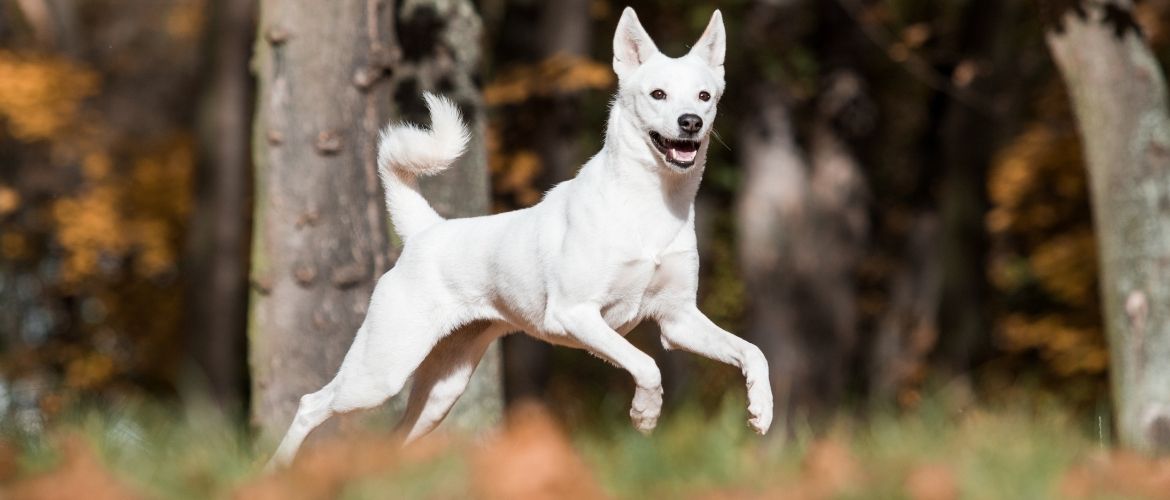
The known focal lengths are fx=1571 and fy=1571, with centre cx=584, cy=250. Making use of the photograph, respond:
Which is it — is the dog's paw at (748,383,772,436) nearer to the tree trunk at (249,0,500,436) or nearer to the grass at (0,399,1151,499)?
the grass at (0,399,1151,499)

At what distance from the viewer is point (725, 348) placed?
531cm

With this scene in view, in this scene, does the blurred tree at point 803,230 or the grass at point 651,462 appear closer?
the grass at point 651,462

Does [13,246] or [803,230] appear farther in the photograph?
[13,246]

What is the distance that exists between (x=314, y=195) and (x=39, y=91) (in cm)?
997

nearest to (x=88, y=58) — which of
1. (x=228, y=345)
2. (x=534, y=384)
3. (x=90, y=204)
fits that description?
(x=90, y=204)

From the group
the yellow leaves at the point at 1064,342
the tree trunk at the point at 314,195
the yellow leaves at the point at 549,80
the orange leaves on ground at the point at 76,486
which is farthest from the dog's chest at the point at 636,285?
the yellow leaves at the point at 1064,342

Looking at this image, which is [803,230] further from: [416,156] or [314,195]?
[416,156]

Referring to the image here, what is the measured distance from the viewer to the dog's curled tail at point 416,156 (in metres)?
5.84

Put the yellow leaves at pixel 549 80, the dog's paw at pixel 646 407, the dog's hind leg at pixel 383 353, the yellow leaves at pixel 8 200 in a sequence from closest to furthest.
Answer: the dog's paw at pixel 646 407
the dog's hind leg at pixel 383 353
the yellow leaves at pixel 549 80
the yellow leaves at pixel 8 200

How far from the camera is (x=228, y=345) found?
1429cm

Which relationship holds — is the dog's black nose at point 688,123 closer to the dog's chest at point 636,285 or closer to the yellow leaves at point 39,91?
the dog's chest at point 636,285

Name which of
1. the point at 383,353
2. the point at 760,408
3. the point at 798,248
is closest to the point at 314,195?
the point at 383,353

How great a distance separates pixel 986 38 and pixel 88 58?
12.9 metres

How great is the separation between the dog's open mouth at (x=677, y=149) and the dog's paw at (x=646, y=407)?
0.75 metres
